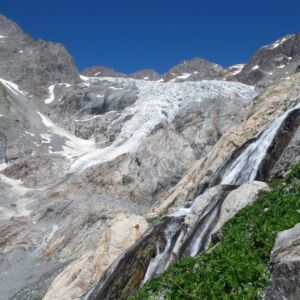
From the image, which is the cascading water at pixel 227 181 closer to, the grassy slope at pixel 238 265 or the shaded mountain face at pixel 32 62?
the grassy slope at pixel 238 265

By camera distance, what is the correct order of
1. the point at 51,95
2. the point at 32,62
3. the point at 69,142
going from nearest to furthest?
the point at 69,142, the point at 51,95, the point at 32,62

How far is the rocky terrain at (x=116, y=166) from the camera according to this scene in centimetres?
2025

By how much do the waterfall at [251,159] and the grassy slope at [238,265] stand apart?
35.7 ft

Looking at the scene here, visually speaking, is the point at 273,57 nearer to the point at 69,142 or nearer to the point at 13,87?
the point at 13,87

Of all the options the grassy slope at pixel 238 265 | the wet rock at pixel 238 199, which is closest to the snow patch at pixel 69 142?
the wet rock at pixel 238 199

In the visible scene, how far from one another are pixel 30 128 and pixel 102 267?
70488 mm

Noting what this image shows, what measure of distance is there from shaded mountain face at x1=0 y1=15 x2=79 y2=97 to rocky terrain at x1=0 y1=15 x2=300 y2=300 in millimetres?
371

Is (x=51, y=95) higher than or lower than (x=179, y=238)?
higher

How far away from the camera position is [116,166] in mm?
62938

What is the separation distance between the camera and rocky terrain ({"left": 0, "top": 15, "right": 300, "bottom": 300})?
20.2 meters

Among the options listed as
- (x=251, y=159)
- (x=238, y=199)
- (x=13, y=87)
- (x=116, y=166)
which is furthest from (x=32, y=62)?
(x=238, y=199)

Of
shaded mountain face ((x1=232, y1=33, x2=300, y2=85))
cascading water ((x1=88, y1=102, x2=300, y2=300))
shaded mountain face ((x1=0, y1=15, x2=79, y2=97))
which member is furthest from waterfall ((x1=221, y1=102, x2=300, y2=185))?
shaded mountain face ((x1=232, y1=33, x2=300, y2=85))

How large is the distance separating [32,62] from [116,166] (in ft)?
232

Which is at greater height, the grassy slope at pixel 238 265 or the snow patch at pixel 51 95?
the snow patch at pixel 51 95
